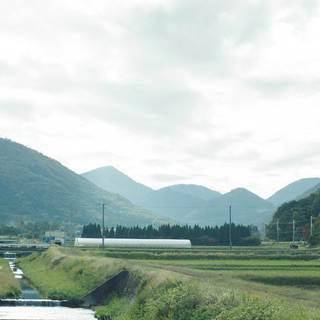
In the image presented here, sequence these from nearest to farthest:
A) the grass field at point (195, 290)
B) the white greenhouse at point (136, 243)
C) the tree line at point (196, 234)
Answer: the grass field at point (195, 290) < the white greenhouse at point (136, 243) < the tree line at point (196, 234)

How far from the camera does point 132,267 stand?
38969 millimetres

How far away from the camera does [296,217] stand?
115938 millimetres

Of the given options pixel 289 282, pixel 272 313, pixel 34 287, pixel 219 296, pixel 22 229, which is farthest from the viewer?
pixel 22 229

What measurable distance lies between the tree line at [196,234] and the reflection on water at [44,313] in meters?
71.3

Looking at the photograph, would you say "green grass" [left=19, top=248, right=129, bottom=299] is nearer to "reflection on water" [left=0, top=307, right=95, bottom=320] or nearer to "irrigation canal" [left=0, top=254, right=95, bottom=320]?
"irrigation canal" [left=0, top=254, right=95, bottom=320]

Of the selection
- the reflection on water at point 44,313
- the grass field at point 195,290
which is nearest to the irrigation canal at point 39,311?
the reflection on water at point 44,313

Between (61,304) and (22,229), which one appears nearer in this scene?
(61,304)

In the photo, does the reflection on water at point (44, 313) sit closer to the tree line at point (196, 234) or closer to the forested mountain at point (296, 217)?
the tree line at point (196, 234)

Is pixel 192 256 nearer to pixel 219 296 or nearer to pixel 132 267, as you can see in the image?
pixel 132 267

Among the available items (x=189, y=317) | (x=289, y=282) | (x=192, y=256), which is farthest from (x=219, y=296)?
(x=192, y=256)

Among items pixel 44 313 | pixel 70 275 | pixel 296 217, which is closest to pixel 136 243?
pixel 296 217

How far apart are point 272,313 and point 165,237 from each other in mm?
98507

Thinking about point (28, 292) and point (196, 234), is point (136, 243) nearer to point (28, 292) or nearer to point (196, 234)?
point (196, 234)

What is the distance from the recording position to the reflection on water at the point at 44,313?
3247cm
